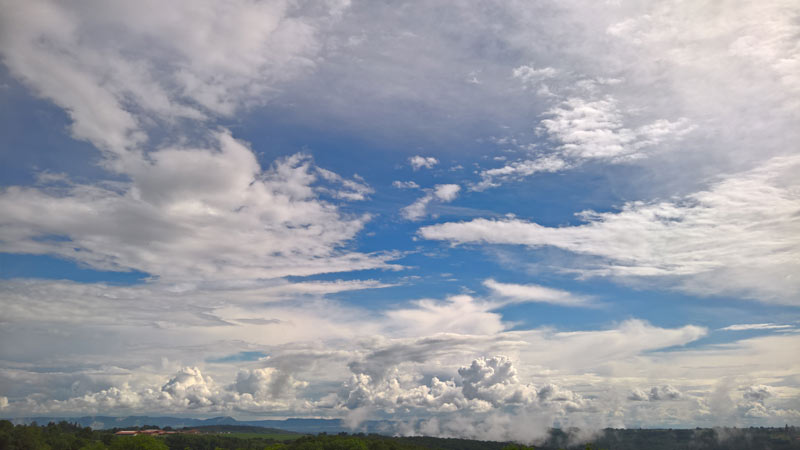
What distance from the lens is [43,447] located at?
18662 cm

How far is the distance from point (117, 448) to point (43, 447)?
93.0 ft

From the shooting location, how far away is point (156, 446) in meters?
189

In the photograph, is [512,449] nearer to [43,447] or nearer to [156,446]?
[156,446]

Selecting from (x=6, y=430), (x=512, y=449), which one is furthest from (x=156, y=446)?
(x=512, y=449)

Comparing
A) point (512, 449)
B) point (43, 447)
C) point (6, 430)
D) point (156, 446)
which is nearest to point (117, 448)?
point (156, 446)

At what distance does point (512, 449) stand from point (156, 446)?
137 meters

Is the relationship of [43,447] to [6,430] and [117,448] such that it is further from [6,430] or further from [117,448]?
[117,448]

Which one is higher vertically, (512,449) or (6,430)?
(6,430)

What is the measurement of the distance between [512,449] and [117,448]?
149997 millimetres

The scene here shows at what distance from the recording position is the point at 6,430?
182750mm

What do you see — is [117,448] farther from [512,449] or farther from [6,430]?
[512,449]

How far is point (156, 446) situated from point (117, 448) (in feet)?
45.1

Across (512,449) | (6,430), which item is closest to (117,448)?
(6,430)

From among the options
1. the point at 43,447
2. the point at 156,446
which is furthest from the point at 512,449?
the point at 43,447
